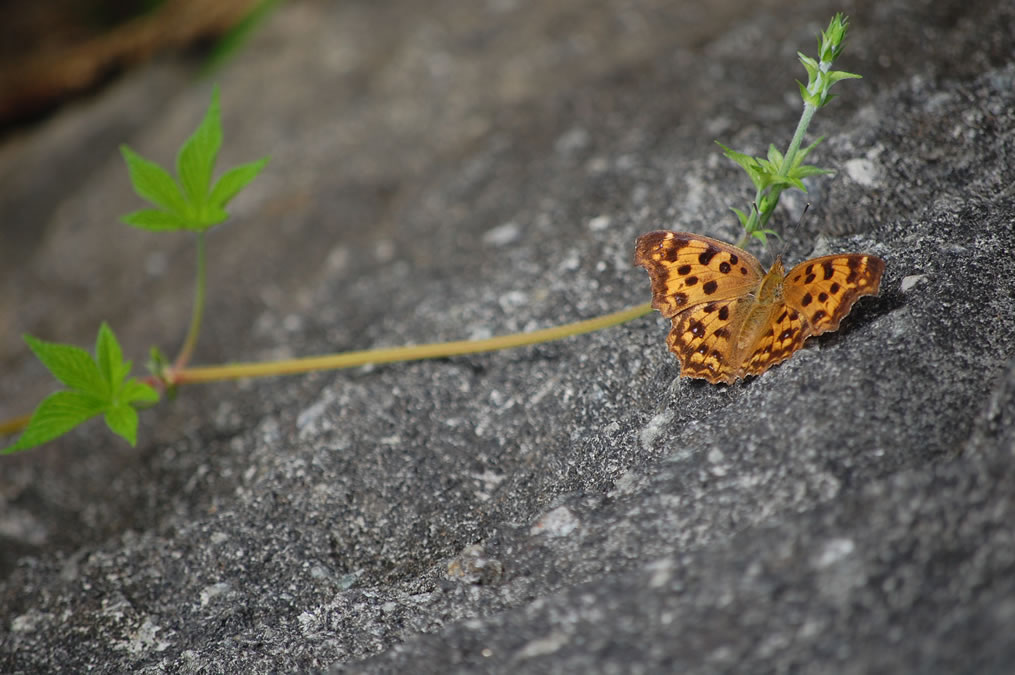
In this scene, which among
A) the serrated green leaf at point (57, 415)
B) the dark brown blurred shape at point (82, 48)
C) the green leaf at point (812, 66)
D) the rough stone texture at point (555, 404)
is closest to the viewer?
the rough stone texture at point (555, 404)

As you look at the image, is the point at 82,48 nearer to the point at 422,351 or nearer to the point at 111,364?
the point at 111,364

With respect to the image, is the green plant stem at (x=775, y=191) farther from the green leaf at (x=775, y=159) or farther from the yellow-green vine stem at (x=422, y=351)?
the yellow-green vine stem at (x=422, y=351)

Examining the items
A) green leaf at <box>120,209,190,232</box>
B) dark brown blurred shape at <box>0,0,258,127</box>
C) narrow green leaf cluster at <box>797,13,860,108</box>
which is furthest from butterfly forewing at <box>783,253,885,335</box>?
dark brown blurred shape at <box>0,0,258,127</box>

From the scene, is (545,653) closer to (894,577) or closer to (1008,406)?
(894,577)

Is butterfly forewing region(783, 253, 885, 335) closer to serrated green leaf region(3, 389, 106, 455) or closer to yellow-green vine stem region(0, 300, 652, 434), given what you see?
yellow-green vine stem region(0, 300, 652, 434)

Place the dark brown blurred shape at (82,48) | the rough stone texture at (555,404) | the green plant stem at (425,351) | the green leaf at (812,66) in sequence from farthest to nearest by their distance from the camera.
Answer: the dark brown blurred shape at (82,48) → the green plant stem at (425,351) → the green leaf at (812,66) → the rough stone texture at (555,404)

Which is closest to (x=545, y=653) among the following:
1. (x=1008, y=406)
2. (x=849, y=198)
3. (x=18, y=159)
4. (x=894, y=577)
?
(x=894, y=577)

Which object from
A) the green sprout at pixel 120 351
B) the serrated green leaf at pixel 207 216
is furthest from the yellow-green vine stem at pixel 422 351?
the serrated green leaf at pixel 207 216

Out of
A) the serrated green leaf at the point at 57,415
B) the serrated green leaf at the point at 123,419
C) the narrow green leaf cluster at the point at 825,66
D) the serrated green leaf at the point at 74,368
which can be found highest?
the narrow green leaf cluster at the point at 825,66
